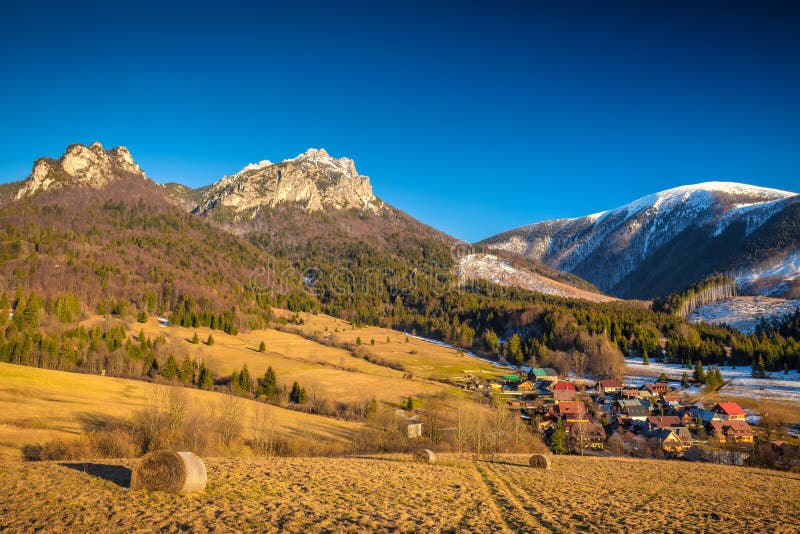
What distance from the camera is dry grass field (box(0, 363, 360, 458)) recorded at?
35.0 meters

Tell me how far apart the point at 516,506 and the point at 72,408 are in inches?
1710

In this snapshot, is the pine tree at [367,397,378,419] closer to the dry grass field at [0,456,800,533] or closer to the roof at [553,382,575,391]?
the dry grass field at [0,456,800,533]

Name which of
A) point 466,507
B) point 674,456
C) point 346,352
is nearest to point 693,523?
point 466,507

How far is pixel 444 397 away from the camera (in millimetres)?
78938

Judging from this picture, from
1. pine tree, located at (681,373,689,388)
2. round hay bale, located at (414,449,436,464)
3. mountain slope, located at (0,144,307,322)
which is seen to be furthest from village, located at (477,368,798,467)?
mountain slope, located at (0,144,307,322)

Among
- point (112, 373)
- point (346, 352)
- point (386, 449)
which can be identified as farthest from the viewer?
point (346, 352)

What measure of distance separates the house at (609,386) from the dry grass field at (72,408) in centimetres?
6280

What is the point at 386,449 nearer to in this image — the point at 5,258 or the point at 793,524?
the point at 793,524

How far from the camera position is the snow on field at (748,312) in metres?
170

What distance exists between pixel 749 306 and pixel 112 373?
222m

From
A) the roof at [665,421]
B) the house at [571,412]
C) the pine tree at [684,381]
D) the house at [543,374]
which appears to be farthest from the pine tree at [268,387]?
the pine tree at [684,381]

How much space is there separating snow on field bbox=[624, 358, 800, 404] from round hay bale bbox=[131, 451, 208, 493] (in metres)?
99.2

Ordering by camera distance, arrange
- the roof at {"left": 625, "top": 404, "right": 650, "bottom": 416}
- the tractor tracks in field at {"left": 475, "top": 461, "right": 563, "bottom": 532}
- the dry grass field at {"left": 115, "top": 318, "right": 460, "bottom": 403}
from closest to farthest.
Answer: the tractor tracks in field at {"left": 475, "top": 461, "right": 563, "bottom": 532} < the roof at {"left": 625, "top": 404, "right": 650, "bottom": 416} < the dry grass field at {"left": 115, "top": 318, "right": 460, "bottom": 403}

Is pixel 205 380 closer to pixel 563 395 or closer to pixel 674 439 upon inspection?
pixel 563 395
